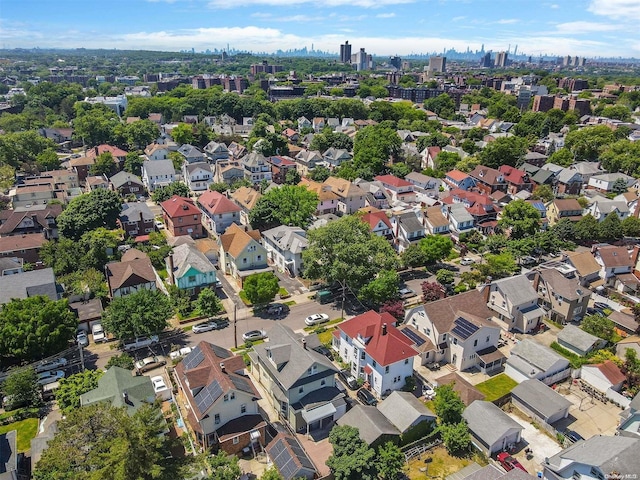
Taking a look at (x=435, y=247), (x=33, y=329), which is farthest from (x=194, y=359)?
(x=435, y=247)

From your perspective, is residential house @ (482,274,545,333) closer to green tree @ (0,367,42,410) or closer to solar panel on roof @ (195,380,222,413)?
solar panel on roof @ (195,380,222,413)

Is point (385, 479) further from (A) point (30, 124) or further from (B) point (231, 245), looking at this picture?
(A) point (30, 124)

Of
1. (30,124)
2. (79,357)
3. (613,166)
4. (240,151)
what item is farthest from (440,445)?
(30,124)

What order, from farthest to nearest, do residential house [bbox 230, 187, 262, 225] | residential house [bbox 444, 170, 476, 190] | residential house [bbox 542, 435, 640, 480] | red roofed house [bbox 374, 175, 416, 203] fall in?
residential house [bbox 444, 170, 476, 190] → red roofed house [bbox 374, 175, 416, 203] → residential house [bbox 230, 187, 262, 225] → residential house [bbox 542, 435, 640, 480]

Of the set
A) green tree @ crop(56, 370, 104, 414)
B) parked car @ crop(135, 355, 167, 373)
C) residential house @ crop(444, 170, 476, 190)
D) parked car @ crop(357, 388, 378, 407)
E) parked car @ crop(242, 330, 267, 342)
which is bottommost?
parked car @ crop(357, 388, 378, 407)

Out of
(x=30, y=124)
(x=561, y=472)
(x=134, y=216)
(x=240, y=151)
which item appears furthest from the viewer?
(x=30, y=124)

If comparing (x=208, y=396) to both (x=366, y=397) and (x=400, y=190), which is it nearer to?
(x=366, y=397)

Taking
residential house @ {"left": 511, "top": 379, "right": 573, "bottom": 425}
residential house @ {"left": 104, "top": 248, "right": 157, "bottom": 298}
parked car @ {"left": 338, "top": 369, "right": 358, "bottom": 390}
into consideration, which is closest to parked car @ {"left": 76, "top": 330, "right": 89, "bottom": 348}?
residential house @ {"left": 104, "top": 248, "right": 157, "bottom": 298}
